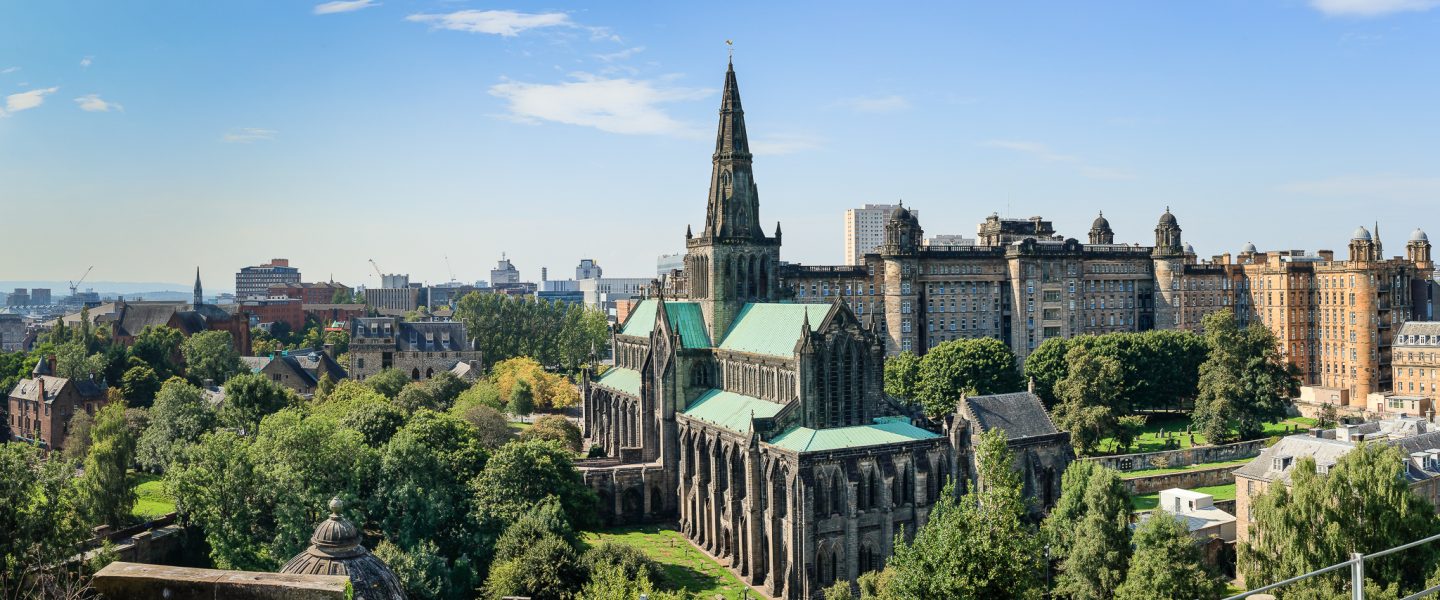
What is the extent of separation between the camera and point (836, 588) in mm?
52156

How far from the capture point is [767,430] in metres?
67.1

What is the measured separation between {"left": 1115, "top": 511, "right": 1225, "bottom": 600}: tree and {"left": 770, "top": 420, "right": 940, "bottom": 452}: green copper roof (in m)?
18.3

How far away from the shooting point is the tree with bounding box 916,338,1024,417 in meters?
107

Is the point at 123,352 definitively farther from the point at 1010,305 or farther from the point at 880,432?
the point at 1010,305

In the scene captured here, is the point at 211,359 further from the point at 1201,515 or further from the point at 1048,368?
the point at 1201,515

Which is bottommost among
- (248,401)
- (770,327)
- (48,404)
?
(48,404)

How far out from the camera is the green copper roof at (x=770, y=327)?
72.7m

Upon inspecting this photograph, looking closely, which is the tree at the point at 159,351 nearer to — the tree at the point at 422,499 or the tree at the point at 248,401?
the tree at the point at 248,401

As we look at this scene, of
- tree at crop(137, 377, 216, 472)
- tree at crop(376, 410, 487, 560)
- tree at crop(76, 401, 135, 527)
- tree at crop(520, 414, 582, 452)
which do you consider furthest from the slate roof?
tree at crop(137, 377, 216, 472)

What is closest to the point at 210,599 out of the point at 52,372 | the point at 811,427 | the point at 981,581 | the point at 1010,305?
the point at 981,581

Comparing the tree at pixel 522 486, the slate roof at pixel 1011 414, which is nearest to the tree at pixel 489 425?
the tree at pixel 522 486

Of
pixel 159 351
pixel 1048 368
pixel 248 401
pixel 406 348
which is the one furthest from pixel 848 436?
pixel 159 351

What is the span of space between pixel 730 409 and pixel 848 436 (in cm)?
1188

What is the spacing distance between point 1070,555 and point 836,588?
520 inches
